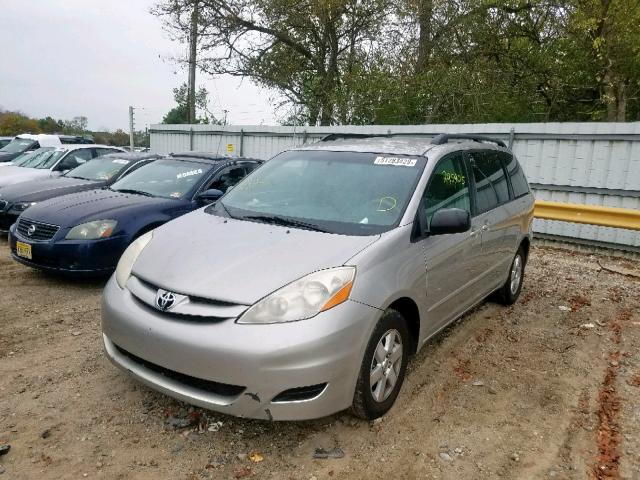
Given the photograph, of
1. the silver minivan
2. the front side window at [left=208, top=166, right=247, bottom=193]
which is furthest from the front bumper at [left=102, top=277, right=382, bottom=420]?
the front side window at [left=208, top=166, right=247, bottom=193]

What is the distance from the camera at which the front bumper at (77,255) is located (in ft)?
16.3

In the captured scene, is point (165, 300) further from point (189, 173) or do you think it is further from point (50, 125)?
point (50, 125)

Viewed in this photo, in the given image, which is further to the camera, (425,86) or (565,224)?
(425,86)

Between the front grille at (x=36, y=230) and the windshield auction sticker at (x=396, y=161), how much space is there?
11.5 ft

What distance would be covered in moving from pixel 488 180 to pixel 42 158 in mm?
9879

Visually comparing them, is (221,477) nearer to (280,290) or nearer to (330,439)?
(330,439)

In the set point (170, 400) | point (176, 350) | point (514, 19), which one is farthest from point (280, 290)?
point (514, 19)

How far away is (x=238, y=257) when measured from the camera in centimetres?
279

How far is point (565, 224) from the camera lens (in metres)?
8.17

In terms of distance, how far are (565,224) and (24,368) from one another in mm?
7933

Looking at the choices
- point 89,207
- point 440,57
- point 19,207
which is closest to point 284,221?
→ point 89,207

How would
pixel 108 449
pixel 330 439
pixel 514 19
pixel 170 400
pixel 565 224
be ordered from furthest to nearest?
pixel 514 19 < pixel 565 224 < pixel 170 400 < pixel 330 439 < pixel 108 449

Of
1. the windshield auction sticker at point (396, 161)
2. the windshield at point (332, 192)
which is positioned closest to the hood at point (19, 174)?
the windshield at point (332, 192)

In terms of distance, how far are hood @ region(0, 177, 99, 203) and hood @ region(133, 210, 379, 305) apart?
4.62 metres
